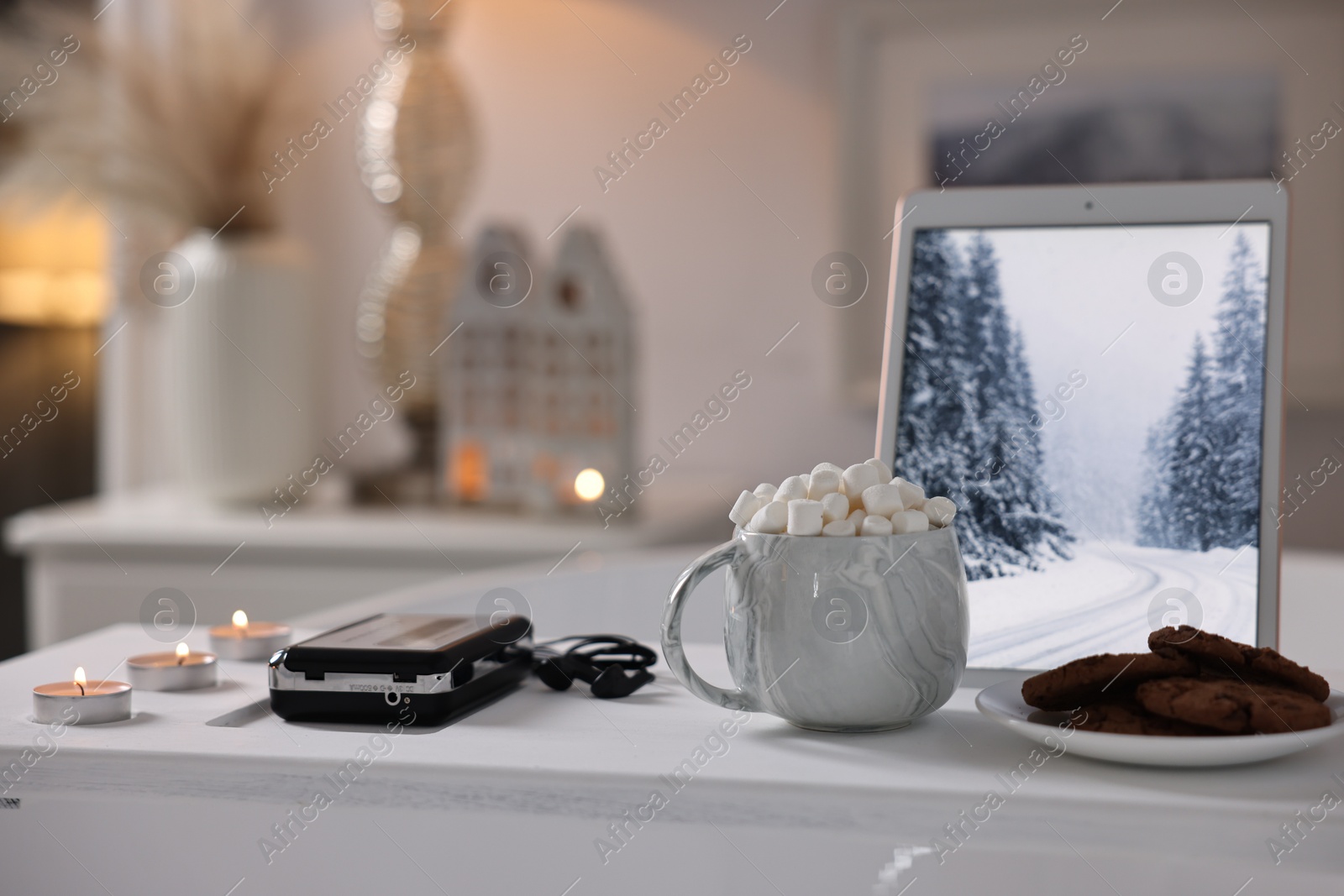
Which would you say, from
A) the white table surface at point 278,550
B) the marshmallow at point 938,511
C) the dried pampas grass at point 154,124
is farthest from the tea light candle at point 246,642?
the dried pampas grass at point 154,124

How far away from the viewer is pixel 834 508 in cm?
51

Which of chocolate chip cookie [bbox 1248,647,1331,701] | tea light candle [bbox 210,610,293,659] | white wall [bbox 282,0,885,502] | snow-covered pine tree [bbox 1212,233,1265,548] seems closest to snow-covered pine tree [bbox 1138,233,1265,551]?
snow-covered pine tree [bbox 1212,233,1265,548]

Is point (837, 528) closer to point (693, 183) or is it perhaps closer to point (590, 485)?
point (590, 485)

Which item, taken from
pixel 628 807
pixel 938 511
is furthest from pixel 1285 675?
pixel 628 807

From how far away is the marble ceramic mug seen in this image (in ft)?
1.63

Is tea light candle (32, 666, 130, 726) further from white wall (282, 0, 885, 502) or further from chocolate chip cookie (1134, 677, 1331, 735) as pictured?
white wall (282, 0, 885, 502)

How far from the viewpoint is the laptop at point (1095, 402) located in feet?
2.11

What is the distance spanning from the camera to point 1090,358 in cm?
69

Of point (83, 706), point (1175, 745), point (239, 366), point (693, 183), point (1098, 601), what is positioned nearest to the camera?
point (1175, 745)

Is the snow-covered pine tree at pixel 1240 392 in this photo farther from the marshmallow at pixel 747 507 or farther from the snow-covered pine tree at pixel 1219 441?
the marshmallow at pixel 747 507

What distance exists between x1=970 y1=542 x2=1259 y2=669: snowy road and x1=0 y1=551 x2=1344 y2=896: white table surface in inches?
3.9

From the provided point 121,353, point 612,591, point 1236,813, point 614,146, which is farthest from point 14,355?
point 1236,813

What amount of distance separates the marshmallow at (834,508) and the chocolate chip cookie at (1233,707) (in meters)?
0.14

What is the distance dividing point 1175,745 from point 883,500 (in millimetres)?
146
